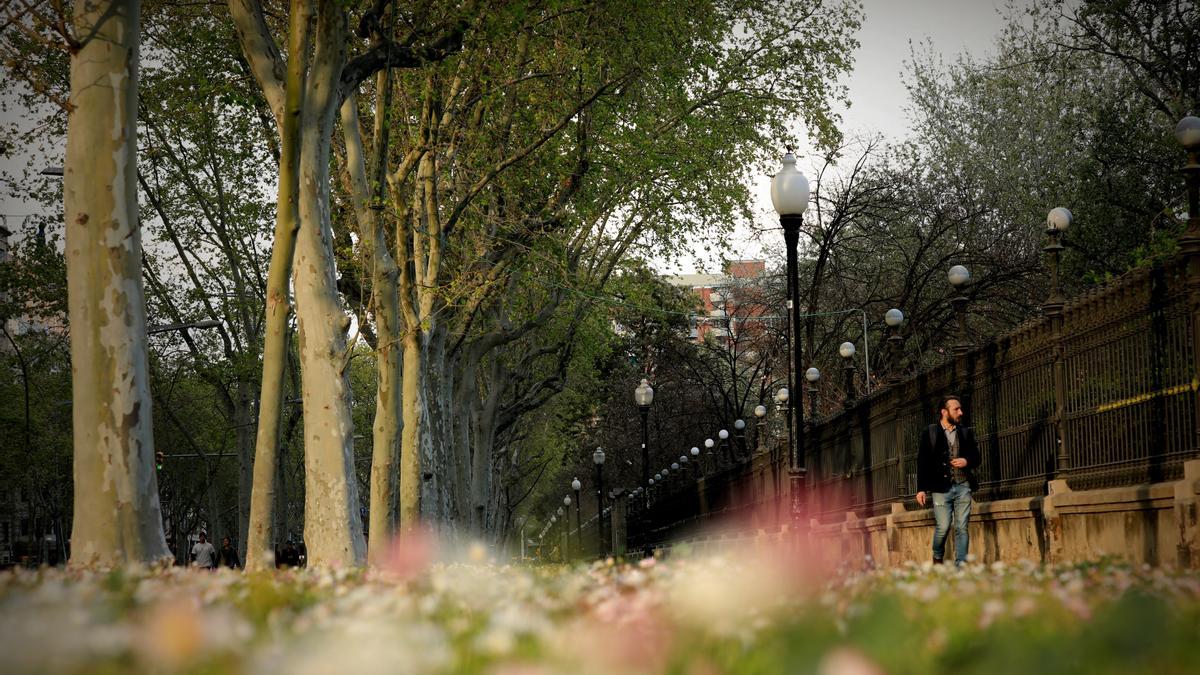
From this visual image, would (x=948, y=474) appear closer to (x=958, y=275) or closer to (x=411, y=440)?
(x=958, y=275)

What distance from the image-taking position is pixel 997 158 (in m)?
37.9

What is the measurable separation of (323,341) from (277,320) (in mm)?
1015

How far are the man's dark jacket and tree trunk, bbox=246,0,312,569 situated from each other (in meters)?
6.45

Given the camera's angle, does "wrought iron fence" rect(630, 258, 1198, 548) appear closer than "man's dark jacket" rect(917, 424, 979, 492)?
Yes

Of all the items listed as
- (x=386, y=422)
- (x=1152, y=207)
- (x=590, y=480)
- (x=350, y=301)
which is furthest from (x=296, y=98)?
(x=590, y=480)

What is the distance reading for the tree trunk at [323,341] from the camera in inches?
585

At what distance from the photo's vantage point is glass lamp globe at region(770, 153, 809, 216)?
47.8ft

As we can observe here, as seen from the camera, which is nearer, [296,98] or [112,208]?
[112,208]

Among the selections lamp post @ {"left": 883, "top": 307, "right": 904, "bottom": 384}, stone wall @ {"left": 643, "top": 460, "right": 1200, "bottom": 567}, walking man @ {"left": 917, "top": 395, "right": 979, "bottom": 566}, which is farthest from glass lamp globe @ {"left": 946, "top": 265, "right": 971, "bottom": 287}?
walking man @ {"left": 917, "top": 395, "right": 979, "bottom": 566}

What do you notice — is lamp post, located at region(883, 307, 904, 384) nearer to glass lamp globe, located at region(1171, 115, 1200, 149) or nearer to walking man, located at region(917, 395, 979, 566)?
walking man, located at region(917, 395, 979, 566)

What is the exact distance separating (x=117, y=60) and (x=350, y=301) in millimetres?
18887

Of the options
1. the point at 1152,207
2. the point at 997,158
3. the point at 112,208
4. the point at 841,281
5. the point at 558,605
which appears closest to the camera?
the point at 558,605

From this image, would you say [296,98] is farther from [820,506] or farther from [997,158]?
[997,158]

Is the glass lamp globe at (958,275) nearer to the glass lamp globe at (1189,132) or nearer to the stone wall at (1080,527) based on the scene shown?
the stone wall at (1080,527)
